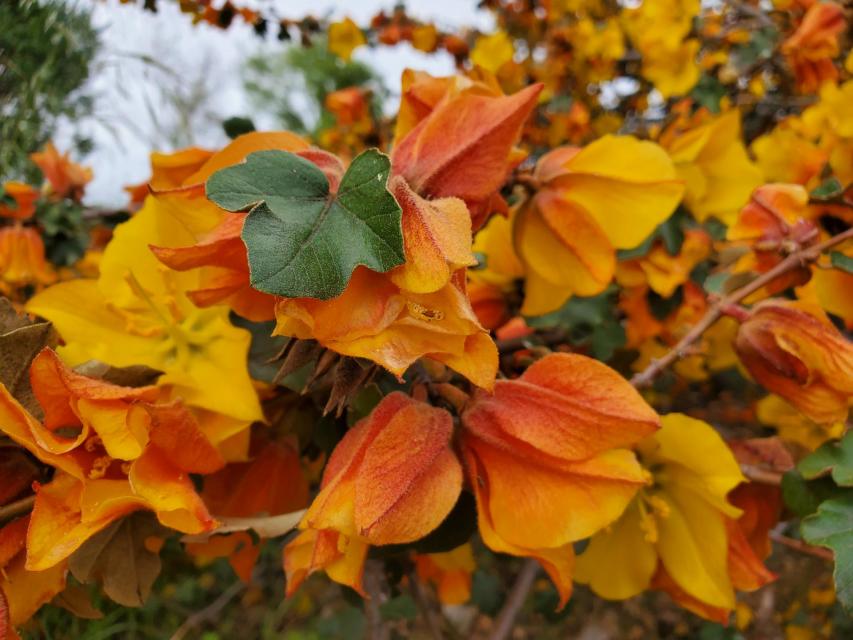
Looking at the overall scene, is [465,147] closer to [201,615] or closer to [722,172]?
[722,172]

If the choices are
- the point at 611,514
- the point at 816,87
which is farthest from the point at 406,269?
the point at 816,87

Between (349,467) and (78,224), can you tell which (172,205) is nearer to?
(349,467)

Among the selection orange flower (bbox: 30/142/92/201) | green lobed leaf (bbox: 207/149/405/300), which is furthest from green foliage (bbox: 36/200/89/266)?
green lobed leaf (bbox: 207/149/405/300)

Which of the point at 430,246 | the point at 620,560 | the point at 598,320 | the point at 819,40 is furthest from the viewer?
the point at 819,40

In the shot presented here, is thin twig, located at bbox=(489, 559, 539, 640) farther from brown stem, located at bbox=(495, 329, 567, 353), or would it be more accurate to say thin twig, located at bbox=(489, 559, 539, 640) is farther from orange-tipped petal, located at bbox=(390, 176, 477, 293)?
orange-tipped petal, located at bbox=(390, 176, 477, 293)

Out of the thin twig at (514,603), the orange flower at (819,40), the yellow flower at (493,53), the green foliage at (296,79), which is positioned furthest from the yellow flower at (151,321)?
the green foliage at (296,79)

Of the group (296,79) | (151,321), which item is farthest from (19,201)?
(296,79)
